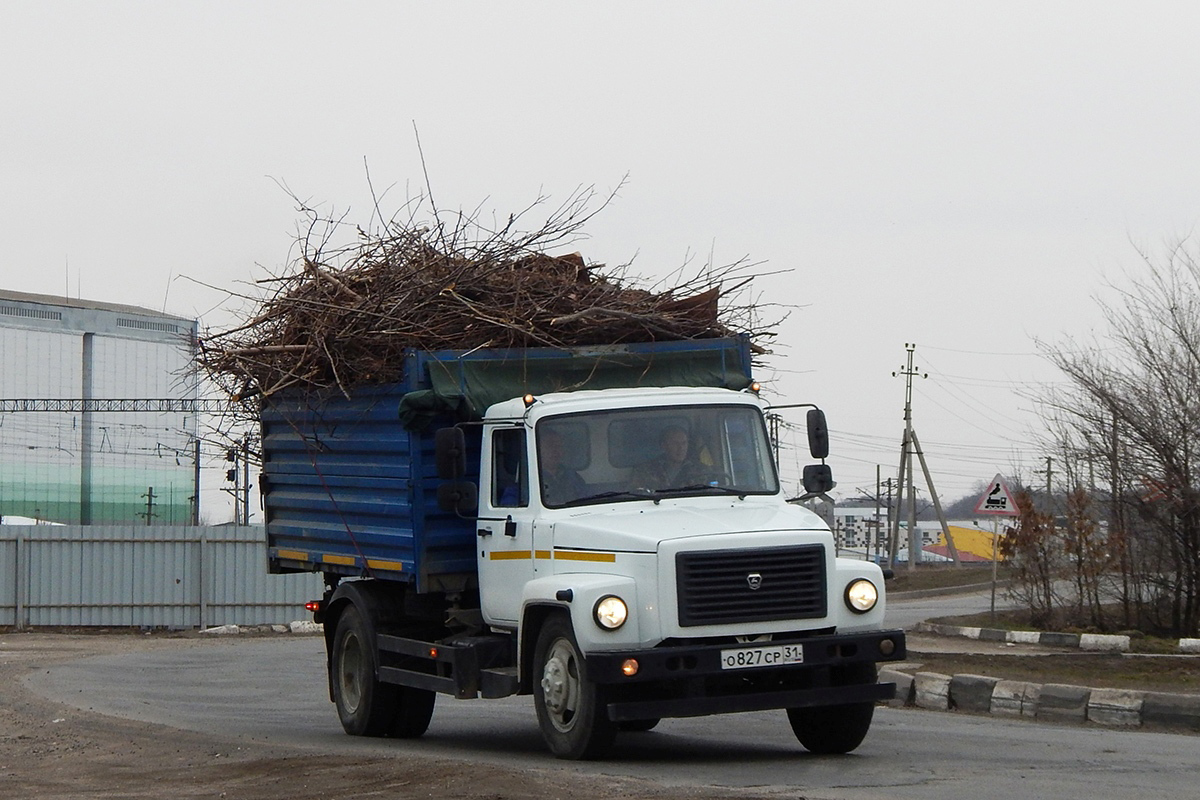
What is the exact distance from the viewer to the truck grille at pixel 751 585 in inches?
359

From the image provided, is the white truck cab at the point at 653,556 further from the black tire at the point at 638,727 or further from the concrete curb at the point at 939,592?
the concrete curb at the point at 939,592

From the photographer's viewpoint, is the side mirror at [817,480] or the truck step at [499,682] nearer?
the truck step at [499,682]

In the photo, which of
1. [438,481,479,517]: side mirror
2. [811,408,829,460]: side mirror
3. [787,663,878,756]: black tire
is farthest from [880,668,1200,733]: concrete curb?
[438,481,479,517]: side mirror

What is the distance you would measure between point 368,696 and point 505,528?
2.50m

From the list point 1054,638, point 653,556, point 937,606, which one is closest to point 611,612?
point 653,556

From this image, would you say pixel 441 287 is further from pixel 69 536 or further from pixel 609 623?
pixel 69 536

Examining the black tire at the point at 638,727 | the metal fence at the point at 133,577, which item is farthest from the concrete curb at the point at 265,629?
the black tire at the point at 638,727

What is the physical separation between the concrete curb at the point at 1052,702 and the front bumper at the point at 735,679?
2.69 m

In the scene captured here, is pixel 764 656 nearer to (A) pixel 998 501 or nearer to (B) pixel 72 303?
(A) pixel 998 501

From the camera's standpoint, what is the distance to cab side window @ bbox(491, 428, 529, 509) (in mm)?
10195

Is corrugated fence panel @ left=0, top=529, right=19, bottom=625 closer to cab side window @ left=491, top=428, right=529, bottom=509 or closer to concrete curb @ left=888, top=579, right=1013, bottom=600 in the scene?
cab side window @ left=491, top=428, right=529, bottom=509

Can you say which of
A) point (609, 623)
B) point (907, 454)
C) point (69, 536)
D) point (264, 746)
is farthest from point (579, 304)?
point (907, 454)

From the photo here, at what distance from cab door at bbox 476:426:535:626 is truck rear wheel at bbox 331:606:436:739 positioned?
5.10 ft

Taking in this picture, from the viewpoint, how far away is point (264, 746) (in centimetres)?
1123
